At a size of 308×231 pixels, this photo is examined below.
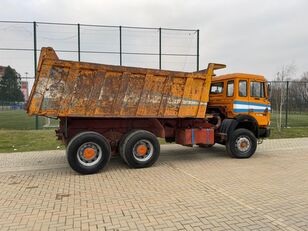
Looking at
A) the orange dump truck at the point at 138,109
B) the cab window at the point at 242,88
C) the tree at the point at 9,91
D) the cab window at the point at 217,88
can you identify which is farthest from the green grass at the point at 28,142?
the tree at the point at 9,91

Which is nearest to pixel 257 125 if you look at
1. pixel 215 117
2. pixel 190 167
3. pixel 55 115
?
pixel 215 117

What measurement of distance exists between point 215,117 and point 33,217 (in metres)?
6.29

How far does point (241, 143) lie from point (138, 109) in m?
3.62

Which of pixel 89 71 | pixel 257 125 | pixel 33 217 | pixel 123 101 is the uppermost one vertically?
pixel 89 71

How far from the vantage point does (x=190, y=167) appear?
7.87 meters

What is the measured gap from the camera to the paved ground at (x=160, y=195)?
424 centimetres

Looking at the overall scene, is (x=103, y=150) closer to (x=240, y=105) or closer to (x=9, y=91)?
(x=240, y=105)

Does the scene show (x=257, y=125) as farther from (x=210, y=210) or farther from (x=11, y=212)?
(x=11, y=212)

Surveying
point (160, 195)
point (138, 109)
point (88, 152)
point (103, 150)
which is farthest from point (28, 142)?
point (160, 195)

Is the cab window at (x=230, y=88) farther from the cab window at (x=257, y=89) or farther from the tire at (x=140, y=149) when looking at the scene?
the tire at (x=140, y=149)

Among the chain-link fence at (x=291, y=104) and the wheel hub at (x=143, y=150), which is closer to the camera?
the wheel hub at (x=143, y=150)

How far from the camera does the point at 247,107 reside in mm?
8977

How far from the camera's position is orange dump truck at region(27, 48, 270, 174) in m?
6.76

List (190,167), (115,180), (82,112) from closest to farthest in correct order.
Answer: (115,180) < (82,112) < (190,167)
